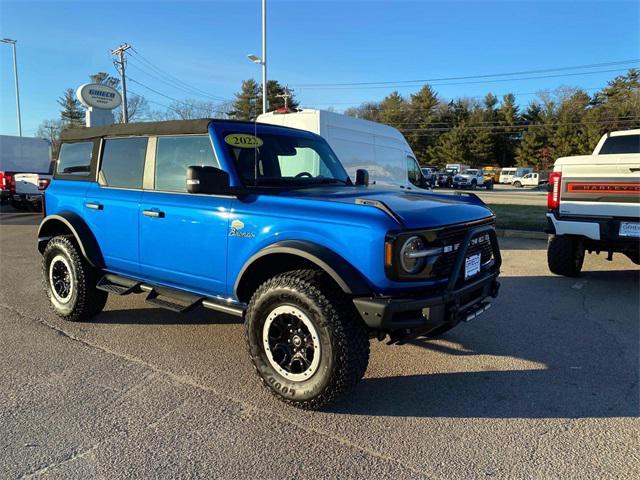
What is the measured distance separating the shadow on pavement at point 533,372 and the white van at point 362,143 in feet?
16.2

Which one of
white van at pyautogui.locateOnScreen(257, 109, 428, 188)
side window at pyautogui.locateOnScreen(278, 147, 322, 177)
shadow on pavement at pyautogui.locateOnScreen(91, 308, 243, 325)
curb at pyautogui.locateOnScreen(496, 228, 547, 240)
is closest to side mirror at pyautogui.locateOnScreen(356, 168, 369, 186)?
side window at pyautogui.locateOnScreen(278, 147, 322, 177)

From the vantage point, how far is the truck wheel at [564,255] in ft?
23.2

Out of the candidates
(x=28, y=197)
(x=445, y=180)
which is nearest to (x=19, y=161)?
(x=28, y=197)

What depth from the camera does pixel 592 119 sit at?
66250 millimetres

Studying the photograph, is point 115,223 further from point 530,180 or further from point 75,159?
point 530,180

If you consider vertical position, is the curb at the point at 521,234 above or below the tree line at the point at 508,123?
below

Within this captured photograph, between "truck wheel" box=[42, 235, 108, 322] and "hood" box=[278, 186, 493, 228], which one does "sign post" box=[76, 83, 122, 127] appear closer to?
"truck wheel" box=[42, 235, 108, 322]

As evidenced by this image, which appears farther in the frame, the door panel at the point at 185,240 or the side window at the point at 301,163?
the side window at the point at 301,163

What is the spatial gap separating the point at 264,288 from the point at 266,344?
1.32 feet

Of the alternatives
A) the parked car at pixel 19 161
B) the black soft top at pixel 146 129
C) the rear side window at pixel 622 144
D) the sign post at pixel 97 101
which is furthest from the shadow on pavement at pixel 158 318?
the parked car at pixel 19 161

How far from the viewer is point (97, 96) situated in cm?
1642

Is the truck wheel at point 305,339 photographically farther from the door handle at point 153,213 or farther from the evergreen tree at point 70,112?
the evergreen tree at point 70,112

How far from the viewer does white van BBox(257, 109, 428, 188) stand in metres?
9.24

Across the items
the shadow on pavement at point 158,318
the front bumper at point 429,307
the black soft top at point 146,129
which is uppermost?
the black soft top at point 146,129
